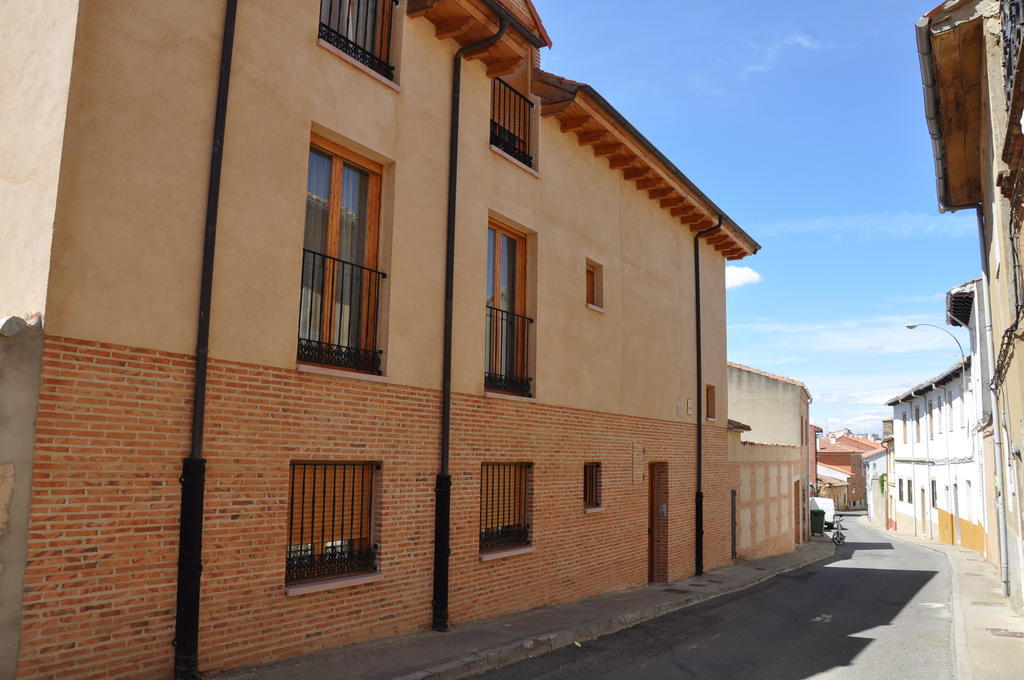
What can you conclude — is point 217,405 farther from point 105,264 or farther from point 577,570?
point 577,570

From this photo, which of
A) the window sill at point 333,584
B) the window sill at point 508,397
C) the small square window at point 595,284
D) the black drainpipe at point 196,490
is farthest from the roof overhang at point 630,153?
the window sill at point 333,584

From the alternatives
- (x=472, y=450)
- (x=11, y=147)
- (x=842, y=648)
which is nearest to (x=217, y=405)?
(x=11, y=147)

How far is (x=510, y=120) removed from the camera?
1151cm

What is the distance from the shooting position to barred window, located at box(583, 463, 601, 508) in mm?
12750

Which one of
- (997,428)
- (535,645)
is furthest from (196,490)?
(997,428)

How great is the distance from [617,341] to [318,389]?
23.1ft

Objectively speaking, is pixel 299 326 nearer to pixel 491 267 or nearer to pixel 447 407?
pixel 447 407

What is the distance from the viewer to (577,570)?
1189 centimetres

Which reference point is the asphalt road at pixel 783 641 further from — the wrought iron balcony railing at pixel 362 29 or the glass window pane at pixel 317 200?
the wrought iron balcony railing at pixel 362 29

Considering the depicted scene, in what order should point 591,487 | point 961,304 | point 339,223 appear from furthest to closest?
point 961,304, point 591,487, point 339,223

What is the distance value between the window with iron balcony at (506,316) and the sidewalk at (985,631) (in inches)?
244

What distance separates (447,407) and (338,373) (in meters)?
1.76

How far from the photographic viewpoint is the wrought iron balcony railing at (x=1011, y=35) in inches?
266

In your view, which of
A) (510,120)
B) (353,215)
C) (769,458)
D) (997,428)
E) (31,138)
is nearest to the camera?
(31,138)
